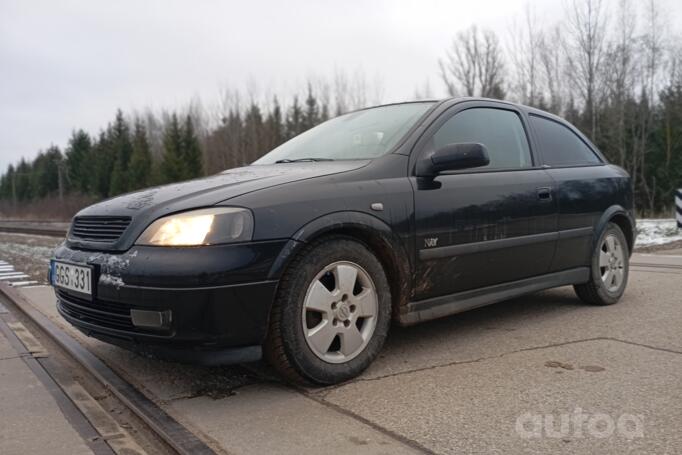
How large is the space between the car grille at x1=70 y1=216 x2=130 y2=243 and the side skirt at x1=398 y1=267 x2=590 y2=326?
61.0 inches

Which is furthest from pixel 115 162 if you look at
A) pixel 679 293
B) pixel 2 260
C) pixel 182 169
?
pixel 679 293

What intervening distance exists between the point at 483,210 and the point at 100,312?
226cm

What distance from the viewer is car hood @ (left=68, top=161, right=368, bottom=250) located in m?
2.80

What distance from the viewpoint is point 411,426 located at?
2.44 metres

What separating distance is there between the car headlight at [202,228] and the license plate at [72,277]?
0.40m

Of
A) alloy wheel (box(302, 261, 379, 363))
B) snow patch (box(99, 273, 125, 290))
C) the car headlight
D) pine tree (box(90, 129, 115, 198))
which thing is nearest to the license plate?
snow patch (box(99, 273, 125, 290))

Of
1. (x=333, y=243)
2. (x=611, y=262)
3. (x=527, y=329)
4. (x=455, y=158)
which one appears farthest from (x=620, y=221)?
(x=333, y=243)

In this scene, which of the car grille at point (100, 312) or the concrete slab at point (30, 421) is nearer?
the concrete slab at point (30, 421)

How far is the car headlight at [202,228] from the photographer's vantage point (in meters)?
2.66

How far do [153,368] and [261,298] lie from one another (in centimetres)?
114

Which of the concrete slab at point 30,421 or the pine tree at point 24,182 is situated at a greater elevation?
the pine tree at point 24,182

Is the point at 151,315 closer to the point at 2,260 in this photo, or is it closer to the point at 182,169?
the point at 2,260

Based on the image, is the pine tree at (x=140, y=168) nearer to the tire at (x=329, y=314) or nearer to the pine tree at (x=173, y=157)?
the pine tree at (x=173, y=157)

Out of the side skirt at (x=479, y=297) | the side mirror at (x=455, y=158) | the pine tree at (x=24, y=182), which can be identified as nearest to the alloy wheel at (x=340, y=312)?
the side skirt at (x=479, y=297)
